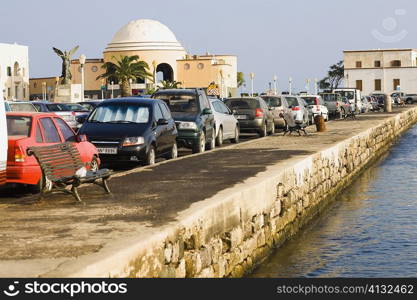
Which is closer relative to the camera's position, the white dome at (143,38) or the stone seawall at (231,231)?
the stone seawall at (231,231)

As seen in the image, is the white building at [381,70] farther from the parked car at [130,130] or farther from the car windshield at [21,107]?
the parked car at [130,130]

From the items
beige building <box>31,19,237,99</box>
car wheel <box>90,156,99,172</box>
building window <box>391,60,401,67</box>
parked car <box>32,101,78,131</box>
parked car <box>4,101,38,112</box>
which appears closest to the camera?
car wheel <box>90,156,99,172</box>

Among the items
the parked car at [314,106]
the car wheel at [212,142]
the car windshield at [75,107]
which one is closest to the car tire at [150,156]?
the car wheel at [212,142]

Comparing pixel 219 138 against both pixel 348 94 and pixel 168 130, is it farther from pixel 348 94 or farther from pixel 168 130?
pixel 348 94

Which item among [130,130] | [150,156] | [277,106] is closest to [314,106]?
[277,106]

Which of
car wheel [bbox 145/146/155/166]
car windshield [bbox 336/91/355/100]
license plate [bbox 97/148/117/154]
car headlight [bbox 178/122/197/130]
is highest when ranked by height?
car windshield [bbox 336/91/355/100]

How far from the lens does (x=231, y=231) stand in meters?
10.7

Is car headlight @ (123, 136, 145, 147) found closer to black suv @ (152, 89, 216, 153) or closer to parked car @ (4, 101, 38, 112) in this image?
black suv @ (152, 89, 216, 153)

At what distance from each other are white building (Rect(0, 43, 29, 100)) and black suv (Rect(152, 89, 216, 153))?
323 feet

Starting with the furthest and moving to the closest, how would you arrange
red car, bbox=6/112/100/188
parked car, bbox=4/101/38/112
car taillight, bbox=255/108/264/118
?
1. car taillight, bbox=255/108/264/118
2. parked car, bbox=4/101/38/112
3. red car, bbox=6/112/100/188

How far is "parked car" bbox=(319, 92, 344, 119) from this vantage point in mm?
53656

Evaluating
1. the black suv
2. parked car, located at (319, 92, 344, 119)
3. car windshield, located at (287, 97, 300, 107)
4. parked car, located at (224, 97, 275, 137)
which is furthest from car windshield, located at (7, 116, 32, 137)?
parked car, located at (319, 92, 344, 119)

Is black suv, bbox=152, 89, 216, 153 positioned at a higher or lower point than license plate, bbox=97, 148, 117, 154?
higher

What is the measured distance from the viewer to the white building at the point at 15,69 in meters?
123
